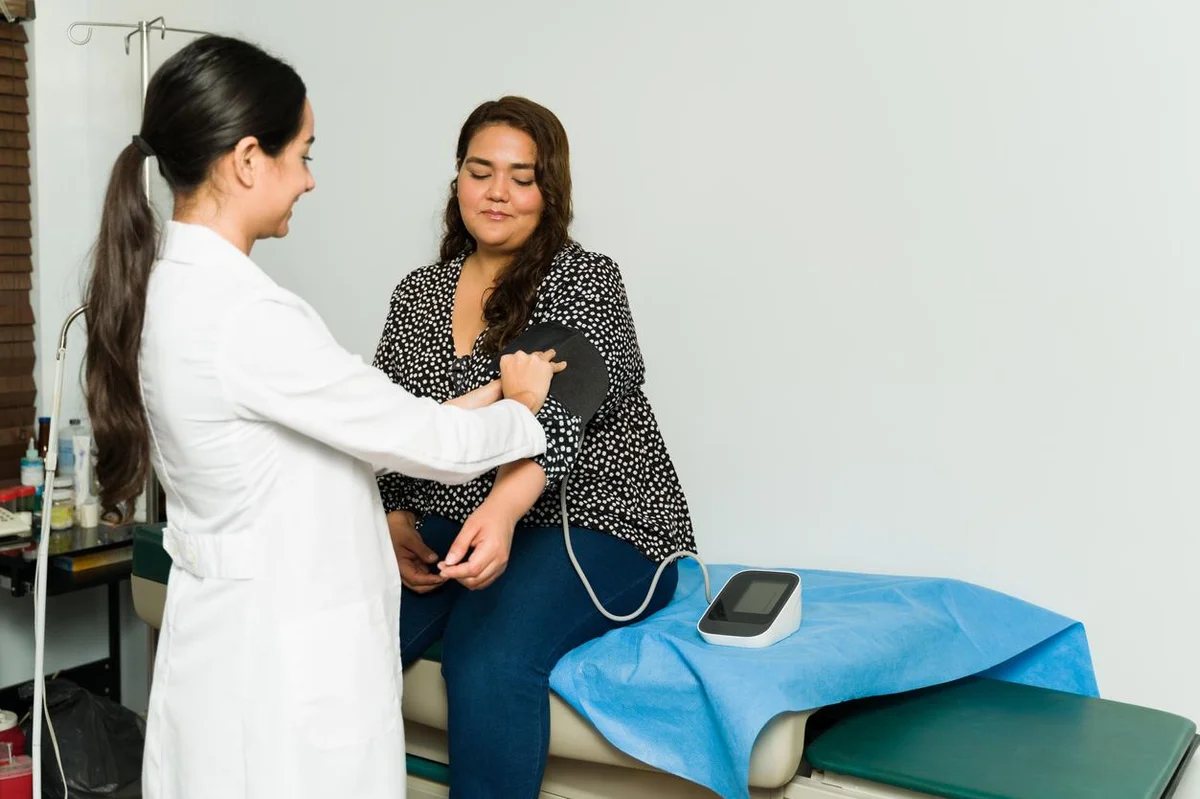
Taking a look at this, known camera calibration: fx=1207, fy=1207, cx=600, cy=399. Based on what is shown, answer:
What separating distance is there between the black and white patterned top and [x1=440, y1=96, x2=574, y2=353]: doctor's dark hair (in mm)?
27

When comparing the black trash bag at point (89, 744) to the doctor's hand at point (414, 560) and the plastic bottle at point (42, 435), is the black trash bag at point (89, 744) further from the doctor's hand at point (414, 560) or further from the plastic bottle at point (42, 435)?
the doctor's hand at point (414, 560)

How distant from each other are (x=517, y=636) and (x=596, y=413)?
1.22ft

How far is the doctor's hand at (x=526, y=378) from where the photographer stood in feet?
5.00

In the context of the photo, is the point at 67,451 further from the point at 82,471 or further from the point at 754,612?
the point at 754,612

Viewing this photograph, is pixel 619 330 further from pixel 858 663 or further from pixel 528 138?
pixel 858 663

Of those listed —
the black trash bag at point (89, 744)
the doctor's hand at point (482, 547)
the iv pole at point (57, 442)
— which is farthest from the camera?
the black trash bag at point (89, 744)

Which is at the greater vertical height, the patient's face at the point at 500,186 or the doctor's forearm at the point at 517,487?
the patient's face at the point at 500,186

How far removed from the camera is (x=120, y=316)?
4.16 feet

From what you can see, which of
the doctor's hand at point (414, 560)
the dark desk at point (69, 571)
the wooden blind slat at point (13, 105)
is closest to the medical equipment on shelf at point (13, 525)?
the dark desk at point (69, 571)

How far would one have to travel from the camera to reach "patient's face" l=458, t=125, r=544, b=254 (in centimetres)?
188

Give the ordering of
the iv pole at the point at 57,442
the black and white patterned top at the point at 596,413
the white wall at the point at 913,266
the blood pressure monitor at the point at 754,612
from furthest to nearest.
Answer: the white wall at the point at 913,266
the black and white patterned top at the point at 596,413
the blood pressure monitor at the point at 754,612
the iv pole at the point at 57,442

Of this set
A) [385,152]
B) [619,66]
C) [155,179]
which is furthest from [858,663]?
[155,179]

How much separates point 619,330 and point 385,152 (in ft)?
3.66

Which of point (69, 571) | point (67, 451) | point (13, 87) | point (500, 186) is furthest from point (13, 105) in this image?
point (500, 186)
